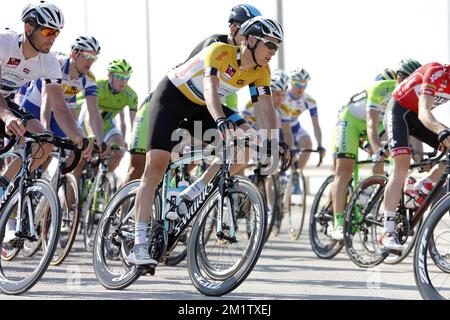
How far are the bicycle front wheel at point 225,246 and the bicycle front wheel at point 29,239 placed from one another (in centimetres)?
98

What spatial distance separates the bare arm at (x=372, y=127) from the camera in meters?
10.1

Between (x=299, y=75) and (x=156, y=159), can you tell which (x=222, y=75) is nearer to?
(x=156, y=159)

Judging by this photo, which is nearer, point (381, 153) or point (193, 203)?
point (193, 203)

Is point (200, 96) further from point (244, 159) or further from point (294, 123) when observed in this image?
point (294, 123)

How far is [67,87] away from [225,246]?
4.04 meters

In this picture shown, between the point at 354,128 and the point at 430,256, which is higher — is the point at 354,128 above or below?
above

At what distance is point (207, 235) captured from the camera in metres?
7.82

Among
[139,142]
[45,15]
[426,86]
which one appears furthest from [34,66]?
[426,86]

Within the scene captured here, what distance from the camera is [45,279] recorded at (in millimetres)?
8688

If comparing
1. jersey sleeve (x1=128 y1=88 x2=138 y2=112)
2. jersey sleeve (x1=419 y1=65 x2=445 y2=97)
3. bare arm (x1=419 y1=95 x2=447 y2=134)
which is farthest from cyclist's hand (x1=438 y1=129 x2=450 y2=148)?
jersey sleeve (x1=128 y1=88 x2=138 y2=112)

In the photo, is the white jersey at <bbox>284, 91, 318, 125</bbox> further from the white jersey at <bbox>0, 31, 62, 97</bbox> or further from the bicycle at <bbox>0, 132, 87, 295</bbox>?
the bicycle at <bbox>0, 132, 87, 295</bbox>

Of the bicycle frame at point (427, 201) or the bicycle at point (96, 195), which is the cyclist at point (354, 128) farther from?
the bicycle at point (96, 195)
